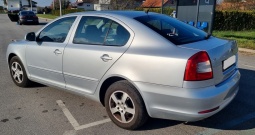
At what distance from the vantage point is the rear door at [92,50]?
3.21 meters

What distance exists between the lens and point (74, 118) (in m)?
3.60

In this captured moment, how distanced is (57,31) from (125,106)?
72.7 inches

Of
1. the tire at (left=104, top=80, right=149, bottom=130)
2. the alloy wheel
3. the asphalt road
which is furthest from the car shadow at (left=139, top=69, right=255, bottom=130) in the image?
the alloy wheel

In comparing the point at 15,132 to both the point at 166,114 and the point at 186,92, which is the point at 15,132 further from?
the point at 186,92

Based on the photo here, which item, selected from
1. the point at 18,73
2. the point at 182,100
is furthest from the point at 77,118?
the point at 18,73

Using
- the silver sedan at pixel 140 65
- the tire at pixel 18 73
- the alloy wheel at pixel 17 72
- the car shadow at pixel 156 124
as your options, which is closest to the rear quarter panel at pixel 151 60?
the silver sedan at pixel 140 65

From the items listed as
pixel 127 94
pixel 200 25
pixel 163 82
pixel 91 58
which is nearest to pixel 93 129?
pixel 127 94

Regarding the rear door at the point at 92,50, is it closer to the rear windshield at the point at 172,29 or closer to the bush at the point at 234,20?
the rear windshield at the point at 172,29

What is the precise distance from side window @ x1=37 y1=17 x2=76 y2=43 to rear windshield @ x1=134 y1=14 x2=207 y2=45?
1.24 meters

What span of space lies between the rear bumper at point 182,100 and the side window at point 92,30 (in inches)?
37.4

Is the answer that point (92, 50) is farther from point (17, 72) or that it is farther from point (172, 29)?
point (17, 72)

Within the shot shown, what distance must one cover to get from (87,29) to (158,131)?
1.77 m

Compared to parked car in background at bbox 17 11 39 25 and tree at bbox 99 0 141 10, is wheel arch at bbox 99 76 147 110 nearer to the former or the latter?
parked car in background at bbox 17 11 39 25

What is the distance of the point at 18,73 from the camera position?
192 inches
